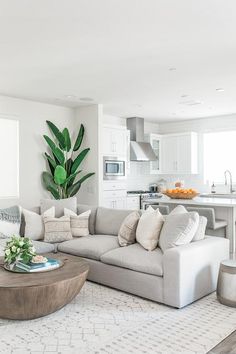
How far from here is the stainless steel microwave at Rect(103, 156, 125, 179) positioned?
697cm

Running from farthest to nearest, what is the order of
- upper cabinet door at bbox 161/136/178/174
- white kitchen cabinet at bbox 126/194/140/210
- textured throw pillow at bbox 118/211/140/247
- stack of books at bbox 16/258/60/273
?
1. upper cabinet door at bbox 161/136/178/174
2. white kitchen cabinet at bbox 126/194/140/210
3. textured throw pillow at bbox 118/211/140/247
4. stack of books at bbox 16/258/60/273

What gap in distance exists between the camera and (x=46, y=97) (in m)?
6.06

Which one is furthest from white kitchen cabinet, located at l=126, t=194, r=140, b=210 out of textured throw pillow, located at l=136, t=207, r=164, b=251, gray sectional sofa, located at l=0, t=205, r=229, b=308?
textured throw pillow, located at l=136, t=207, r=164, b=251

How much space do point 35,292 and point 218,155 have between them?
641cm

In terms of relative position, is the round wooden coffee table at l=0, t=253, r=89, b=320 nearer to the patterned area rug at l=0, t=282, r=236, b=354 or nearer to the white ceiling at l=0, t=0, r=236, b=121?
the patterned area rug at l=0, t=282, r=236, b=354

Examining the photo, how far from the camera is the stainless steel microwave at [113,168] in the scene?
697 centimetres

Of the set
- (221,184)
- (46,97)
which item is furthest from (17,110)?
(221,184)

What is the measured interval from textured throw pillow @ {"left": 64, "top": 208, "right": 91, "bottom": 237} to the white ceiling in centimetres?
201

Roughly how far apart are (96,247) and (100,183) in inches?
108

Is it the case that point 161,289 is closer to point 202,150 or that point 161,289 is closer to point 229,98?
point 229,98

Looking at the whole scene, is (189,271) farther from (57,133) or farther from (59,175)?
(57,133)

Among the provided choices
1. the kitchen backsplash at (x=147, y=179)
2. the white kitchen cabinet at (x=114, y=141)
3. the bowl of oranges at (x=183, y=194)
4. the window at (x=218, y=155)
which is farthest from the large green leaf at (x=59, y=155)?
the window at (x=218, y=155)

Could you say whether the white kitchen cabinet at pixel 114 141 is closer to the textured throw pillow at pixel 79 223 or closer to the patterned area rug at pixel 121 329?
the textured throw pillow at pixel 79 223

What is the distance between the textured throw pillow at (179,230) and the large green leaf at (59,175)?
3.08 m
